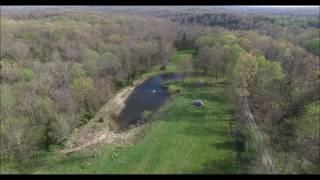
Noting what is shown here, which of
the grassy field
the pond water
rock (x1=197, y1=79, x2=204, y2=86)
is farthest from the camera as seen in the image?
rock (x1=197, y1=79, x2=204, y2=86)

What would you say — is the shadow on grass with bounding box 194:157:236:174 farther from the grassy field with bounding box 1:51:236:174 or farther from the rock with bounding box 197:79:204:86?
the rock with bounding box 197:79:204:86

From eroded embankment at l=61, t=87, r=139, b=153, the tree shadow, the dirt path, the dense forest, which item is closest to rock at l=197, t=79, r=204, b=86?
the dense forest

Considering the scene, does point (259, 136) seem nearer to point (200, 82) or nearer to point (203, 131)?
point (203, 131)

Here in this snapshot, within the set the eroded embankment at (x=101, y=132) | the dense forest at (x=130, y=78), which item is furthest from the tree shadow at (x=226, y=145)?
the eroded embankment at (x=101, y=132)

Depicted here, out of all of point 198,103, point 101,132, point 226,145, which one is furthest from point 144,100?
point 226,145

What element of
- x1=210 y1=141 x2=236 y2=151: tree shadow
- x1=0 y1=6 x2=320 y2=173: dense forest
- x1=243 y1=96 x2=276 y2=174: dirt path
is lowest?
x1=210 y1=141 x2=236 y2=151: tree shadow
